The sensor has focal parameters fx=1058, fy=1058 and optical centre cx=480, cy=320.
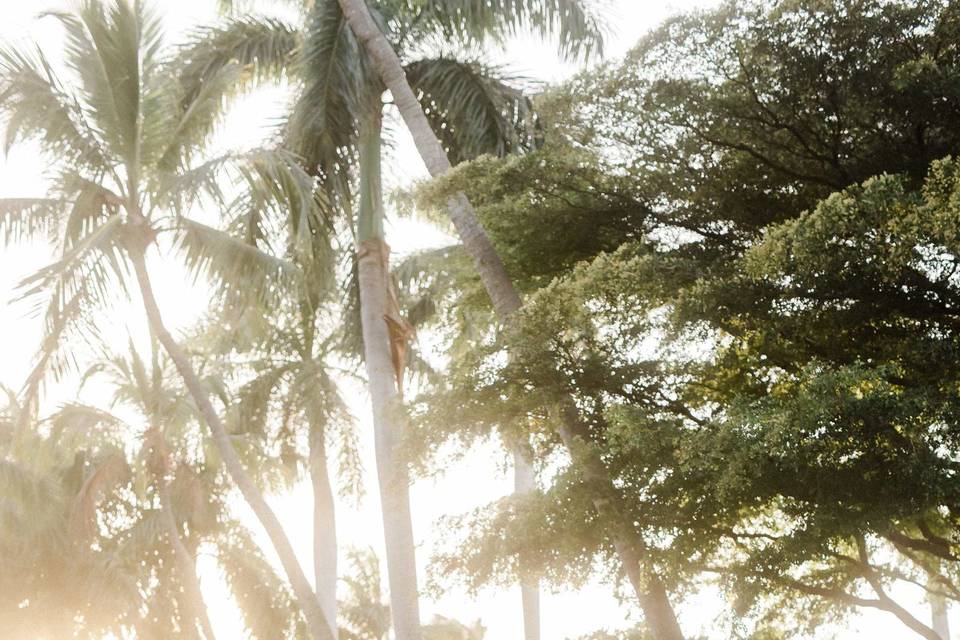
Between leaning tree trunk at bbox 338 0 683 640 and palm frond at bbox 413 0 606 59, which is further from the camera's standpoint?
palm frond at bbox 413 0 606 59

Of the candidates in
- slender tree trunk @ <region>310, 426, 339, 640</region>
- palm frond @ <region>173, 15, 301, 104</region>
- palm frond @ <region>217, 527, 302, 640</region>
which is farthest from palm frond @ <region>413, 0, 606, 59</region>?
palm frond @ <region>217, 527, 302, 640</region>

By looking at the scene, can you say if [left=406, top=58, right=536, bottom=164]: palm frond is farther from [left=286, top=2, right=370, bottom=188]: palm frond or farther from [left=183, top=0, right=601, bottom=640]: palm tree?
[left=286, top=2, right=370, bottom=188]: palm frond

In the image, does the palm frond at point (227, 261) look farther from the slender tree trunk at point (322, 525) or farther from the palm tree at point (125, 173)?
the slender tree trunk at point (322, 525)

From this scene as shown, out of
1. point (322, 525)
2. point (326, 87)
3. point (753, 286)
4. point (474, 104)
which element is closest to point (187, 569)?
point (322, 525)

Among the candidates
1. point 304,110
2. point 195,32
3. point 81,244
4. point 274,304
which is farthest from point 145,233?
point 195,32

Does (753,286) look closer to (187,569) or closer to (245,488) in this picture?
(245,488)

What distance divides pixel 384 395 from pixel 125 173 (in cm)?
414

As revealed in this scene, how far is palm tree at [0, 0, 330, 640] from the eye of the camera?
11781mm

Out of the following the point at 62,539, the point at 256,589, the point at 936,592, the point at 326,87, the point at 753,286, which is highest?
the point at 326,87

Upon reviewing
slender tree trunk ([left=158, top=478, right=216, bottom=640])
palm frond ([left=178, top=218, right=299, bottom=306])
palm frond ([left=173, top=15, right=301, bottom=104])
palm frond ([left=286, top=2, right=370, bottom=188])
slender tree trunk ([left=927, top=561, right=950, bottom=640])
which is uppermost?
palm frond ([left=173, top=15, right=301, bottom=104])

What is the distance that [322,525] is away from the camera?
63.3ft

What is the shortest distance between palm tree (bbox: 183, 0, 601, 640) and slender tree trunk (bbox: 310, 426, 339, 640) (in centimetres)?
497

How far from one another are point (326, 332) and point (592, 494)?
442 inches

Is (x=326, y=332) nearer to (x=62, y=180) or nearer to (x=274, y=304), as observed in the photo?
(x=274, y=304)
